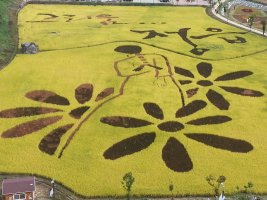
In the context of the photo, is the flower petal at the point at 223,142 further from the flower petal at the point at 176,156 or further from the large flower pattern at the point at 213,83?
the large flower pattern at the point at 213,83

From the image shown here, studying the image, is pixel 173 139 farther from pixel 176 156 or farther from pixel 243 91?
pixel 243 91

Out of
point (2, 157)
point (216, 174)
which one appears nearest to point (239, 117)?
point (216, 174)

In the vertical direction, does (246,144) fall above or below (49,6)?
below

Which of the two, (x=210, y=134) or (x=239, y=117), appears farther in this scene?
(x=239, y=117)

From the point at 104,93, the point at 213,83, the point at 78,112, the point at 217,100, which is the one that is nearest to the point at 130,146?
the point at 78,112

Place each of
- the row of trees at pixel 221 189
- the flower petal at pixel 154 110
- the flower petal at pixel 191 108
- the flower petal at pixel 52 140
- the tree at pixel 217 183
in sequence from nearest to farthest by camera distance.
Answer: the row of trees at pixel 221 189
the tree at pixel 217 183
the flower petal at pixel 52 140
the flower petal at pixel 154 110
the flower petal at pixel 191 108

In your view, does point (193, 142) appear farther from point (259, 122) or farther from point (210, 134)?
point (259, 122)

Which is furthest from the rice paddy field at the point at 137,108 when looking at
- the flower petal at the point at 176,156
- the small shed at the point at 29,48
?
the small shed at the point at 29,48
